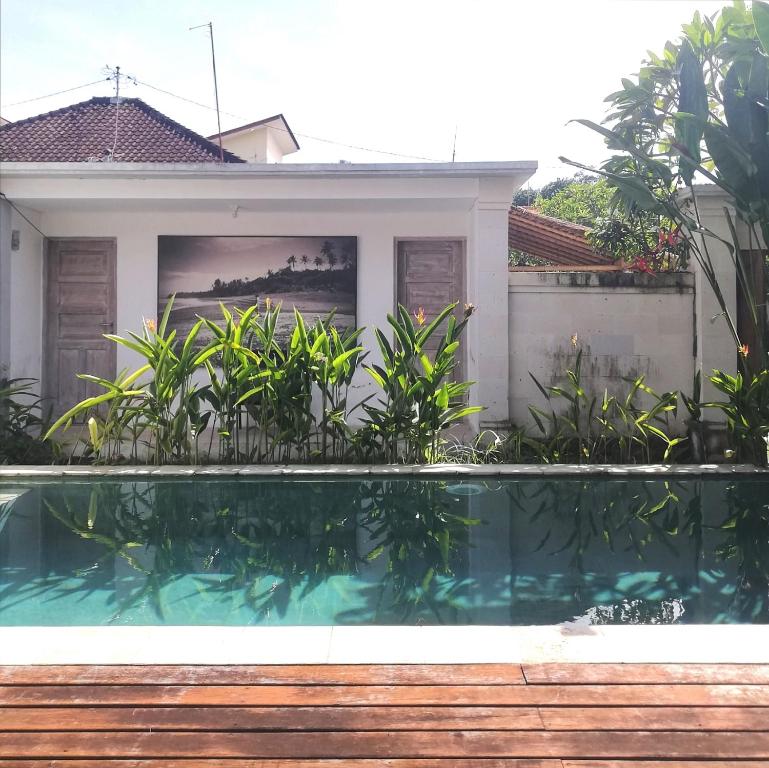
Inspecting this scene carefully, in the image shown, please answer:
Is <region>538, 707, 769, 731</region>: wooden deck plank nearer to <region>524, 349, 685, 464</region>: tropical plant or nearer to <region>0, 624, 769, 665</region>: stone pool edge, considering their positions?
<region>0, 624, 769, 665</region>: stone pool edge

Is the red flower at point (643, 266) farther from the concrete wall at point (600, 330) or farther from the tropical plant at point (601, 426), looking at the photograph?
the tropical plant at point (601, 426)

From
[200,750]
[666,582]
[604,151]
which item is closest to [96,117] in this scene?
[604,151]

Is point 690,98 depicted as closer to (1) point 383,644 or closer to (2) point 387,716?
(1) point 383,644

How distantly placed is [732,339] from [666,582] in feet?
16.1

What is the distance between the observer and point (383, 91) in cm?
1791

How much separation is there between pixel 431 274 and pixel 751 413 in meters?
4.20

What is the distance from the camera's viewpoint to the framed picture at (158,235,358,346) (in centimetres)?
991

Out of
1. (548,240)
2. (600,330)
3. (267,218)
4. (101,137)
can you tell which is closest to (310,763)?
(600,330)

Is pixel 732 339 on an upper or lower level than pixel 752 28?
lower

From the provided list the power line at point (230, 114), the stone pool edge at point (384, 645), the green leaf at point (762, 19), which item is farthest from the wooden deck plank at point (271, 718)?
the power line at point (230, 114)

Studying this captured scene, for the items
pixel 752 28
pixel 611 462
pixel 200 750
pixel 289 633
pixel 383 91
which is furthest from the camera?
pixel 383 91

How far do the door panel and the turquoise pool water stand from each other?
3650 mm

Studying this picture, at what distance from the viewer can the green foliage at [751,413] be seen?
724 cm

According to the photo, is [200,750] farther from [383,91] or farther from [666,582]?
[383,91]
